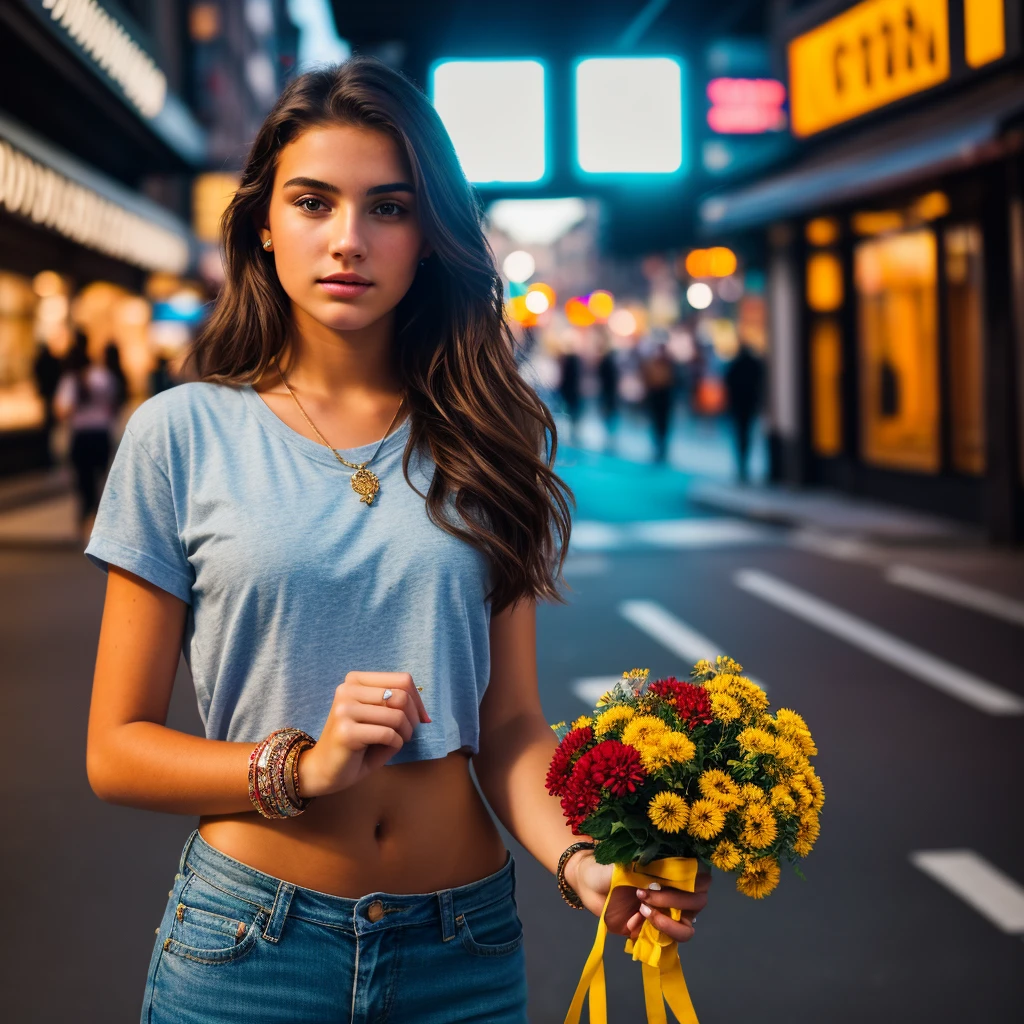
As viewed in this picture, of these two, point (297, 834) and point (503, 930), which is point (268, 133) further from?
point (503, 930)

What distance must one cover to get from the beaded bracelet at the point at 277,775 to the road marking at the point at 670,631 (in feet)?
21.9

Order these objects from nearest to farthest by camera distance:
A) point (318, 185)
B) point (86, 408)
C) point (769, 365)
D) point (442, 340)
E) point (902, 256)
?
point (318, 185), point (442, 340), point (86, 408), point (902, 256), point (769, 365)

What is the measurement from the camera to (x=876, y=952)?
458 centimetres

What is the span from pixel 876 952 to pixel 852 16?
614 inches

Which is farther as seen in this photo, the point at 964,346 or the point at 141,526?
the point at 964,346

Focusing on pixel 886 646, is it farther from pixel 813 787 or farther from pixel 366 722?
pixel 366 722

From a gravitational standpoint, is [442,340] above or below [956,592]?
above

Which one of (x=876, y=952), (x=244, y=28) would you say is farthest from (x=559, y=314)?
(x=876, y=952)

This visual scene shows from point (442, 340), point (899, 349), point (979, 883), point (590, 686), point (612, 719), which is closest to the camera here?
point (612, 719)

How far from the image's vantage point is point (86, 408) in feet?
50.6

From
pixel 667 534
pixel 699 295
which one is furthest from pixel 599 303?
pixel 667 534

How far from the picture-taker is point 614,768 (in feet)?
5.66

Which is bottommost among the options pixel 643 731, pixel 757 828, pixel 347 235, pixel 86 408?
pixel 757 828

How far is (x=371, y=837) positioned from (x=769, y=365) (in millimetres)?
21676
